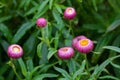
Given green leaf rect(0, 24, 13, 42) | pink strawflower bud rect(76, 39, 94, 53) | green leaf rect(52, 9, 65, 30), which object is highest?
pink strawflower bud rect(76, 39, 94, 53)

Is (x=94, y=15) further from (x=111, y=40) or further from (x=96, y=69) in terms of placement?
(x=96, y=69)

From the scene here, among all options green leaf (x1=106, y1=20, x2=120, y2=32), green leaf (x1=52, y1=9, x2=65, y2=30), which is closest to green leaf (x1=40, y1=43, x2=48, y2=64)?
green leaf (x1=52, y1=9, x2=65, y2=30)

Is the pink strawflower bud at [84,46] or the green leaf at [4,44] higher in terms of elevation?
the pink strawflower bud at [84,46]

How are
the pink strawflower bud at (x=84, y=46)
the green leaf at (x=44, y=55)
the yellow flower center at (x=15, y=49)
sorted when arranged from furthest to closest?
the green leaf at (x=44, y=55) < the yellow flower center at (x=15, y=49) < the pink strawflower bud at (x=84, y=46)

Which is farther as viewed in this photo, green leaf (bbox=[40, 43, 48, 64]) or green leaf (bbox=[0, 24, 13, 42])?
green leaf (bbox=[0, 24, 13, 42])

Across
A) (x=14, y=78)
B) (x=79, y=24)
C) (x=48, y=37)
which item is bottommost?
(x=14, y=78)

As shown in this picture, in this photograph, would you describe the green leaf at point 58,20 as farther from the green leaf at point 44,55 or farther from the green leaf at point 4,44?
the green leaf at point 4,44

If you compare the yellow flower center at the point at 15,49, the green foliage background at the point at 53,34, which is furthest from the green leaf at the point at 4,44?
the yellow flower center at the point at 15,49

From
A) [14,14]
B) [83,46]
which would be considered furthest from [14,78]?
[83,46]

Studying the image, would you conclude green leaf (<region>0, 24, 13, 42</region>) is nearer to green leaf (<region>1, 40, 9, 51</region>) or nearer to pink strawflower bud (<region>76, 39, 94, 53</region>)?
green leaf (<region>1, 40, 9, 51</region>)
